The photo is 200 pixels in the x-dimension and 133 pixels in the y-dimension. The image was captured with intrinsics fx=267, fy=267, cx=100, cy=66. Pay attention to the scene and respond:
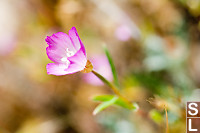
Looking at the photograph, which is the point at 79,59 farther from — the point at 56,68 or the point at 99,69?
the point at 99,69

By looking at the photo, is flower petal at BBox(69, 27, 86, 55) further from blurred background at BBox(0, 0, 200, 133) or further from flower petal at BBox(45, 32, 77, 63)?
blurred background at BBox(0, 0, 200, 133)

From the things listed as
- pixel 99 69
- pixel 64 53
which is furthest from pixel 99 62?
pixel 64 53

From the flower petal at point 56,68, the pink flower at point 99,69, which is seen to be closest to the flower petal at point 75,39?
the flower petal at point 56,68

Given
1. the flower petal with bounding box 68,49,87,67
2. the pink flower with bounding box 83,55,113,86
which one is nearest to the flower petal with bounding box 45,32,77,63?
the flower petal with bounding box 68,49,87,67

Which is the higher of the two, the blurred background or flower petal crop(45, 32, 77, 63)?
the blurred background

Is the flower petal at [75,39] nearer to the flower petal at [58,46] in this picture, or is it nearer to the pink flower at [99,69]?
the flower petal at [58,46]

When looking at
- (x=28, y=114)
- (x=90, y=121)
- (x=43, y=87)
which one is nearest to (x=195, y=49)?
(x=90, y=121)
